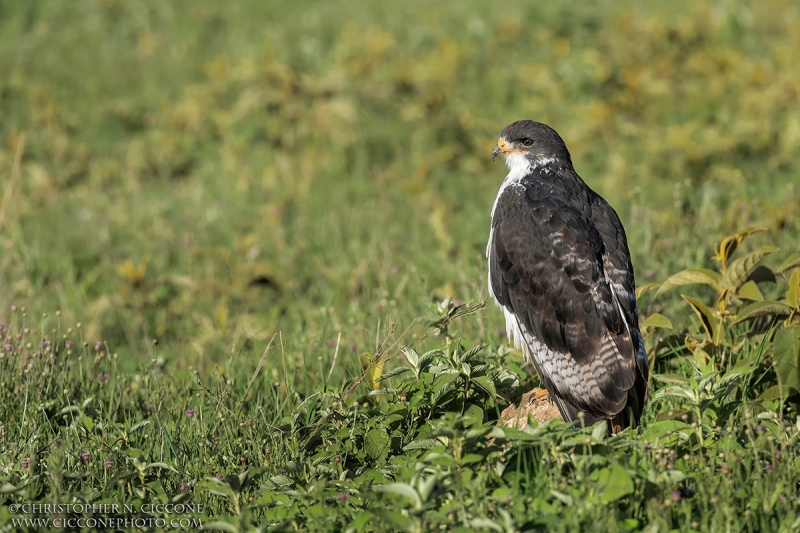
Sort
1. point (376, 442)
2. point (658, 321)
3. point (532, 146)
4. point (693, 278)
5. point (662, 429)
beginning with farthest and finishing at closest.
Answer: point (532, 146), point (693, 278), point (658, 321), point (376, 442), point (662, 429)

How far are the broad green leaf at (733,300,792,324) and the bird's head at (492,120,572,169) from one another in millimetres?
1388

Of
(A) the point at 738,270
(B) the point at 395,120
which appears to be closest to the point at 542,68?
(B) the point at 395,120

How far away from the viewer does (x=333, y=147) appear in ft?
32.3

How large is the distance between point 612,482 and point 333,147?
23.4 feet

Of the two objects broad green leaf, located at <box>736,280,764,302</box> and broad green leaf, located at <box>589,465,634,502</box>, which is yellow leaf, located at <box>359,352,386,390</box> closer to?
broad green leaf, located at <box>589,465,634,502</box>

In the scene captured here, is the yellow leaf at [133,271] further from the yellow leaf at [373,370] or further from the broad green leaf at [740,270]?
the broad green leaf at [740,270]

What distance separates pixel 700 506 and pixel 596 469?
16.5 inches

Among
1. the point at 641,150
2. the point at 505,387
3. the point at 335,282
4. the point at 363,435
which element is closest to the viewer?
the point at 363,435

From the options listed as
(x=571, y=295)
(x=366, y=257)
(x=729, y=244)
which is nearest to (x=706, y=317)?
(x=729, y=244)

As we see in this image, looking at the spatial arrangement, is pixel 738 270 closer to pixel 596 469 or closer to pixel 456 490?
pixel 596 469

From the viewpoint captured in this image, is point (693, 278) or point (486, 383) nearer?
point (486, 383)

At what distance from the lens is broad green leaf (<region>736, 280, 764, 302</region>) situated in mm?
4676

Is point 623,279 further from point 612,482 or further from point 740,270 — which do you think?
point 612,482

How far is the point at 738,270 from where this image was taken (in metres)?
4.82
